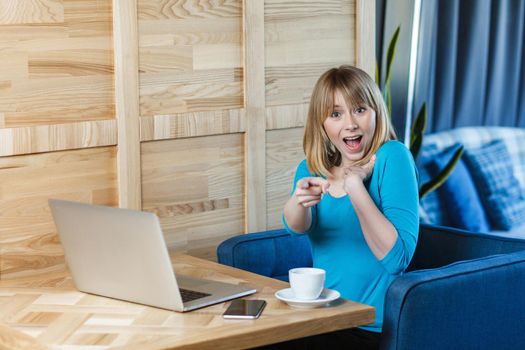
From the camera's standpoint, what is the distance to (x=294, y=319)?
6.66 feet

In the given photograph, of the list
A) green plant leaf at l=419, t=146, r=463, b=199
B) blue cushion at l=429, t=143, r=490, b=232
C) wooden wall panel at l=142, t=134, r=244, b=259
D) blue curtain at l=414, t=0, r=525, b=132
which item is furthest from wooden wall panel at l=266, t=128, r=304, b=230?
blue curtain at l=414, t=0, r=525, b=132

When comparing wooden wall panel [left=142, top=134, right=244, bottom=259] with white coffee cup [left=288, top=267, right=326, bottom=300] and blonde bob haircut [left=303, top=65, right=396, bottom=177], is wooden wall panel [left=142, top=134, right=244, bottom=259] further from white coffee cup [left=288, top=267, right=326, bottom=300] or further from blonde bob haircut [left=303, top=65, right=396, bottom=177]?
white coffee cup [left=288, top=267, right=326, bottom=300]

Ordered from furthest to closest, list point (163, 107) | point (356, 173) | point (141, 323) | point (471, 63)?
point (471, 63) → point (163, 107) → point (356, 173) → point (141, 323)

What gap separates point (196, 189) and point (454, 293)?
100 centimetres

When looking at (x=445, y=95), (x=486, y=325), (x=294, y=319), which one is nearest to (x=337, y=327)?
(x=294, y=319)

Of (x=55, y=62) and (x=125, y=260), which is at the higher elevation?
(x=55, y=62)

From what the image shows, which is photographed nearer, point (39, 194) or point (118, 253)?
point (118, 253)

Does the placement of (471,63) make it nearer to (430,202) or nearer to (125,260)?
(430,202)

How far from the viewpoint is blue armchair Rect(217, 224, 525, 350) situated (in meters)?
2.27

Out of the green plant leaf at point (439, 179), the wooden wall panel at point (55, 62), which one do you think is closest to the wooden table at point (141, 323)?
the wooden wall panel at point (55, 62)

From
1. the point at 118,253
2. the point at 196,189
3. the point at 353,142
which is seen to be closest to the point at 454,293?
the point at 353,142

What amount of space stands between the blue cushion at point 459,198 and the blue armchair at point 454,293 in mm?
1996

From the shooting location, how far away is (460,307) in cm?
238

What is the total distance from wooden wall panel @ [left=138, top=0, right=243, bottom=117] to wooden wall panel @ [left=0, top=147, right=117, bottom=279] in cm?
25
